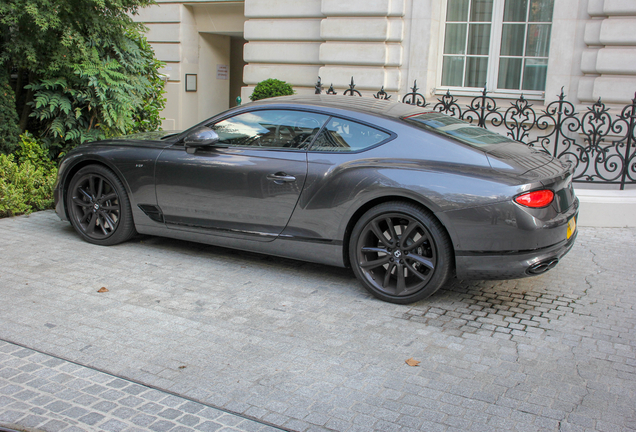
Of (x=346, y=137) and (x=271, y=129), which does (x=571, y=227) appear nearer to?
(x=346, y=137)

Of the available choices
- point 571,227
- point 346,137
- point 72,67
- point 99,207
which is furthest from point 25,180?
point 571,227

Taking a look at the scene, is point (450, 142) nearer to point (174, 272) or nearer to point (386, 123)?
point (386, 123)

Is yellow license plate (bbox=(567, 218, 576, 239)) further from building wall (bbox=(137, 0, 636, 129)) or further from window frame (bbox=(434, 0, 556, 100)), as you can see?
window frame (bbox=(434, 0, 556, 100))

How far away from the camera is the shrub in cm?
701

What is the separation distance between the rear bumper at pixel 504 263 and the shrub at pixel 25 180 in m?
5.43

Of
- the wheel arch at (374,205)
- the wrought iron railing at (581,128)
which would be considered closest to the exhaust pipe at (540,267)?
the wheel arch at (374,205)

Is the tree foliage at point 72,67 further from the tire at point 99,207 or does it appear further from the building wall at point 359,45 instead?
the building wall at point 359,45

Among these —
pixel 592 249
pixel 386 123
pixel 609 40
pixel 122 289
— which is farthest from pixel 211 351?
pixel 609 40

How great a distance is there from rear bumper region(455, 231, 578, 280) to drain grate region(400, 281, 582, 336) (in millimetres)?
333

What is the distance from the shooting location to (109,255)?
5.58 m

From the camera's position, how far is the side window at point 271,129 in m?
4.95

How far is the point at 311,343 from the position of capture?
152 inches

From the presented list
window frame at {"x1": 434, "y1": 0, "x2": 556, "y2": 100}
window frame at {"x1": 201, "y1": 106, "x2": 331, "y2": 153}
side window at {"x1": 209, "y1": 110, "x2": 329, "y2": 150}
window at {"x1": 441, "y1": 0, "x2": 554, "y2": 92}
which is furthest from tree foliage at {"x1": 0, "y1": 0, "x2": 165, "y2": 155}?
window at {"x1": 441, "y1": 0, "x2": 554, "y2": 92}

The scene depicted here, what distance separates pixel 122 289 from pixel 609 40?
8740 mm
